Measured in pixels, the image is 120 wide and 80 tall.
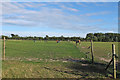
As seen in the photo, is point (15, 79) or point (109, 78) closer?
point (15, 79)

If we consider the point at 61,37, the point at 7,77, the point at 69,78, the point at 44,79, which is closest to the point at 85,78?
the point at 69,78

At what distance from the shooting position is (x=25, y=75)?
A: 676cm

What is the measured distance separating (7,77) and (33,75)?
1.17 metres

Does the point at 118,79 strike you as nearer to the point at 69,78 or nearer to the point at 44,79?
the point at 69,78

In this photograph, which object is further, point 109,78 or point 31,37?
point 31,37

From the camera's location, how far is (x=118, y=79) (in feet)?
21.1

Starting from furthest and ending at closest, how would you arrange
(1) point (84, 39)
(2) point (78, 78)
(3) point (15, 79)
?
(1) point (84, 39)
(2) point (78, 78)
(3) point (15, 79)

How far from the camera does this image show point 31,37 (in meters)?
105

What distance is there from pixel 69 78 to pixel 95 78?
1.22 metres

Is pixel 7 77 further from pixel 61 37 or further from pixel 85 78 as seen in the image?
pixel 61 37

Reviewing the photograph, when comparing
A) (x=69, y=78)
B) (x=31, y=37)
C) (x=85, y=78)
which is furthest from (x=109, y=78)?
(x=31, y=37)

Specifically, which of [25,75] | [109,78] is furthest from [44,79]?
[109,78]

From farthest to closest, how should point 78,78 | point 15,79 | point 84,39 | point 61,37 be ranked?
1. point 61,37
2. point 84,39
3. point 78,78
4. point 15,79

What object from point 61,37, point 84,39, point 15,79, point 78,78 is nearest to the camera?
point 15,79
